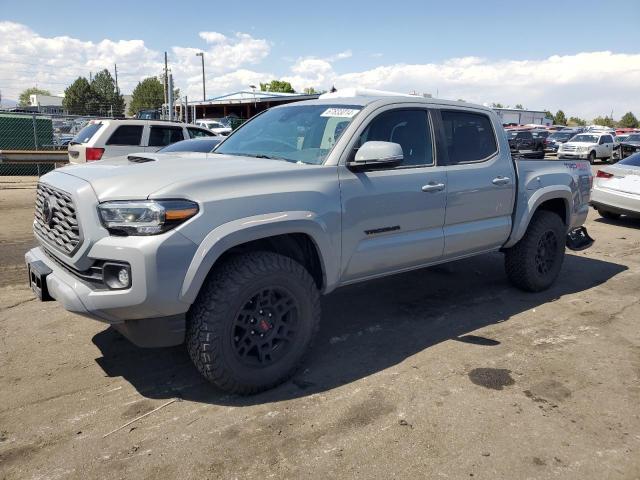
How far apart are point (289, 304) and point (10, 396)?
178 centimetres

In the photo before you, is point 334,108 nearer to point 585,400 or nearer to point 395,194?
point 395,194

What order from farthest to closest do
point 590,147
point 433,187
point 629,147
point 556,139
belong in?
point 556,139 → point 629,147 → point 590,147 → point 433,187

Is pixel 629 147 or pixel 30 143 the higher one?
pixel 30 143

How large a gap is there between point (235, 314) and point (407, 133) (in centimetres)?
204

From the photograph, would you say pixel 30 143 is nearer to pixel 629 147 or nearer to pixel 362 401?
pixel 362 401

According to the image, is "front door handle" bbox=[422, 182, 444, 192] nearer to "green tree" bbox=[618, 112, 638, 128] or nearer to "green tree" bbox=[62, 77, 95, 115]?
"green tree" bbox=[62, 77, 95, 115]

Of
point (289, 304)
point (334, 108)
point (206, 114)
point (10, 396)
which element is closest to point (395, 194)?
point (334, 108)

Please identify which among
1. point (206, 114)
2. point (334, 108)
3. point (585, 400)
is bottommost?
point (585, 400)

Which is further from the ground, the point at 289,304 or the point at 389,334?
the point at 289,304

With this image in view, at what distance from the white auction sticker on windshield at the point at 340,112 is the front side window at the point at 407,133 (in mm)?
160

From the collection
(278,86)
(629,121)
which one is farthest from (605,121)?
(278,86)

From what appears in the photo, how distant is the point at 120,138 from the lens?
1096 cm

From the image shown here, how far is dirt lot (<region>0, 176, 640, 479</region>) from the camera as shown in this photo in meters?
2.59

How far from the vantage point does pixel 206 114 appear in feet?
174
